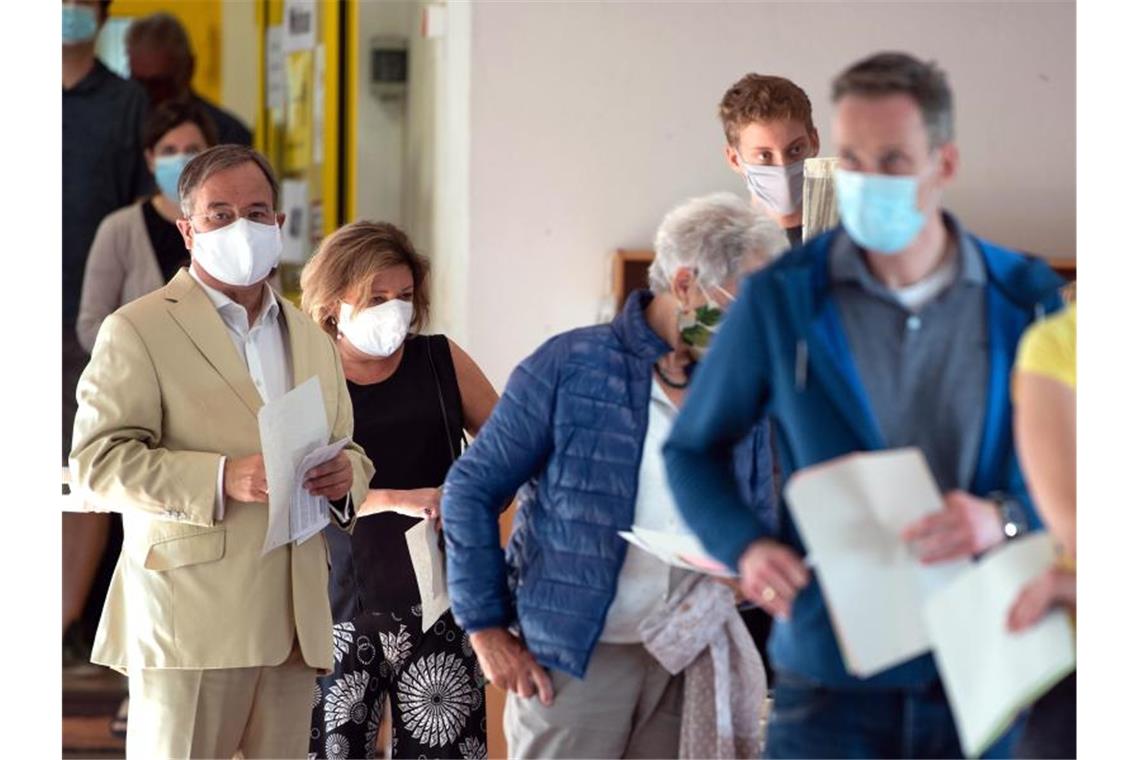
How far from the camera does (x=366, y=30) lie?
19.2ft

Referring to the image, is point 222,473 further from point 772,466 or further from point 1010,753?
point 1010,753

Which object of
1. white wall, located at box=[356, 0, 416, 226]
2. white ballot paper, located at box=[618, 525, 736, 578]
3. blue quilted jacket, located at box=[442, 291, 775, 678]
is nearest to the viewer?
white ballot paper, located at box=[618, 525, 736, 578]

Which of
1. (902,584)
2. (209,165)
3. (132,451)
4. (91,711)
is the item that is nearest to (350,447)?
(132,451)

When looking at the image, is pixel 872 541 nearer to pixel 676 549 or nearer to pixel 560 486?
pixel 676 549

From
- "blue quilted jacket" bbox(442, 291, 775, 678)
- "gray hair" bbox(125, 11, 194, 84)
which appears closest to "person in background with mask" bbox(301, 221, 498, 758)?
"blue quilted jacket" bbox(442, 291, 775, 678)

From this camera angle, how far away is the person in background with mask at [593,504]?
2451mm

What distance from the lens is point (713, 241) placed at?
7.95ft

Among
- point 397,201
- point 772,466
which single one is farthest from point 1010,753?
point 397,201

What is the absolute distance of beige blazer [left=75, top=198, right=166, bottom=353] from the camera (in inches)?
179

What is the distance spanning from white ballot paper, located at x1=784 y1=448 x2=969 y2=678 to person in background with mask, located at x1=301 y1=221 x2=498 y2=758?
0.84 meters

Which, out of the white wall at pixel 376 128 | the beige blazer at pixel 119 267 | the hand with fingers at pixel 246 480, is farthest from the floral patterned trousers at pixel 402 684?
the white wall at pixel 376 128

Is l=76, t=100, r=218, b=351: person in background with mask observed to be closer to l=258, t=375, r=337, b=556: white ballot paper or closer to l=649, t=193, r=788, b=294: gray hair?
l=258, t=375, r=337, b=556: white ballot paper

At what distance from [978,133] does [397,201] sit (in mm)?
2319

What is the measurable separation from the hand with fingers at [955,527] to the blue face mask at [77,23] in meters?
4.40
